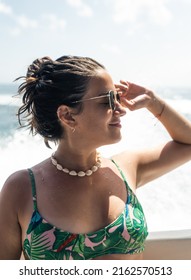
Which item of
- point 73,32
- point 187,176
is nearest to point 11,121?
point 187,176

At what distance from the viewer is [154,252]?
151 cm

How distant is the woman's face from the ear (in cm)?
2

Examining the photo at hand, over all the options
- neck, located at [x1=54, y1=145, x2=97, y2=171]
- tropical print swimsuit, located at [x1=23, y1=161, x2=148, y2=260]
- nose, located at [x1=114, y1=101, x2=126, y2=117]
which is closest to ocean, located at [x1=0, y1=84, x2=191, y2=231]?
neck, located at [x1=54, y1=145, x2=97, y2=171]

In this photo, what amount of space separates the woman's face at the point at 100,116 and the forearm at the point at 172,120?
289 millimetres

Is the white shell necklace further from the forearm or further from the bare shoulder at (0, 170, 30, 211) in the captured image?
the forearm

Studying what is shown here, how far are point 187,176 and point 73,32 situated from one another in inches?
640

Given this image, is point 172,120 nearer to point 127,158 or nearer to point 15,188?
point 127,158

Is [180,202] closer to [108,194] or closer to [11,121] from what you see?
[108,194]

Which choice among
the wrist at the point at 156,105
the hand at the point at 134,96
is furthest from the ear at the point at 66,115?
the wrist at the point at 156,105

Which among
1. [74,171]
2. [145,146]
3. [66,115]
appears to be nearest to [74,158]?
[74,171]

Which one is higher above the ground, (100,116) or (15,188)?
(100,116)

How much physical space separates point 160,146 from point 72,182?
375 millimetres

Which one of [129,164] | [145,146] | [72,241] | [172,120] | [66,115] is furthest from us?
[145,146]

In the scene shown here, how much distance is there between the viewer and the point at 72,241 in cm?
121
